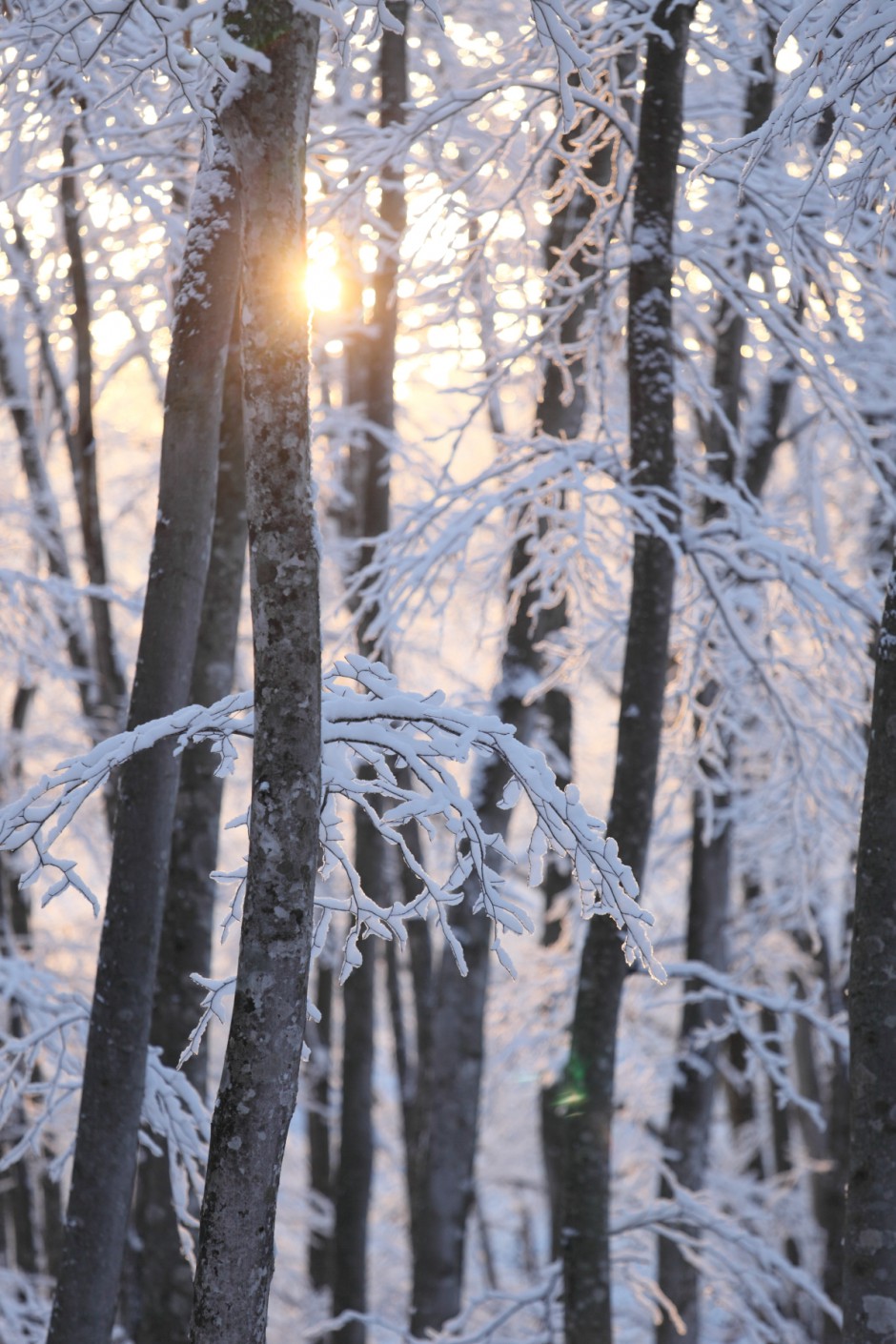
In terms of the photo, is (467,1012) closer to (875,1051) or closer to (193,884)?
(193,884)

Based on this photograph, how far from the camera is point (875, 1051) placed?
3502 mm

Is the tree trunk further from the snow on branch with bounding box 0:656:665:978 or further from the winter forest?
the snow on branch with bounding box 0:656:665:978

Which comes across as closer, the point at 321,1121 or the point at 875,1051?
the point at 875,1051

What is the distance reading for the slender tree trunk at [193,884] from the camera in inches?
216

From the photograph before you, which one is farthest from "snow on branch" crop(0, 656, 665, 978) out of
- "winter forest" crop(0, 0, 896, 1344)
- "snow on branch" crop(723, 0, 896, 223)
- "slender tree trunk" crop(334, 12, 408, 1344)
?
"slender tree trunk" crop(334, 12, 408, 1344)

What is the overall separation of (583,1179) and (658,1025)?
1342cm

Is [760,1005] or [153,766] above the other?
[153,766]

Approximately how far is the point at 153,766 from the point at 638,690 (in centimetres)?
245

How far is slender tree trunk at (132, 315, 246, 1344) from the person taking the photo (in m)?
5.49

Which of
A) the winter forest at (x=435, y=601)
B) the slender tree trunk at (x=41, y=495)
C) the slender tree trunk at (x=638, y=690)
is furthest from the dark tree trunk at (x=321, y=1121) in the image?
the slender tree trunk at (x=638, y=690)

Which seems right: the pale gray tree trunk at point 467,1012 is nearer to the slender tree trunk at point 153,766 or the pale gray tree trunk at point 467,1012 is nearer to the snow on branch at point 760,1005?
the snow on branch at point 760,1005

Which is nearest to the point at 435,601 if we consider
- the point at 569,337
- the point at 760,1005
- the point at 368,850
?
the point at 569,337

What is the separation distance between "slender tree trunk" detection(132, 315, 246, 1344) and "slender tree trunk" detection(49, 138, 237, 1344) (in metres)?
1.08

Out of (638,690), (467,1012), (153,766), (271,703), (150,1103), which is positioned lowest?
(150,1103)
